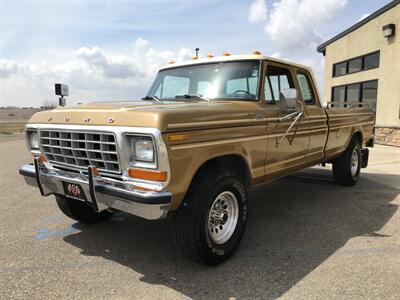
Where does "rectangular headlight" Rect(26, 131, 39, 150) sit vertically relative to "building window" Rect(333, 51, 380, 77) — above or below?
below

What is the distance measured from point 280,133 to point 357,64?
14.2 meters

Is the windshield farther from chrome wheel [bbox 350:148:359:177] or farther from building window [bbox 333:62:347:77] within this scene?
building window [bbox 333:62:347:77]

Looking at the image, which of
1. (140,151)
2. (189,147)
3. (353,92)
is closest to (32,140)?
(140,151)

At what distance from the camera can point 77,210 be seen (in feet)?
15.3

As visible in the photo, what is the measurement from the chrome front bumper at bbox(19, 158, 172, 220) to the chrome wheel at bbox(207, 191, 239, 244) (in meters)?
0.72

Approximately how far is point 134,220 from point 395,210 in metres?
3.80

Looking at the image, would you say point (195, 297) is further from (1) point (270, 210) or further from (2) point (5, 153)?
(2) point (5, 153)

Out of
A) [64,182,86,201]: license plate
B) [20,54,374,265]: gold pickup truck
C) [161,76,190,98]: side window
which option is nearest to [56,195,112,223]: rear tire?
[20,54,374,265]: gold pickup truck

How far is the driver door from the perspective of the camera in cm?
443

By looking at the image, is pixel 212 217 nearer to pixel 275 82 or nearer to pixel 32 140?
pixel 275 82

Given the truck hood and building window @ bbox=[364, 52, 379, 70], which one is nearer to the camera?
the truck hood

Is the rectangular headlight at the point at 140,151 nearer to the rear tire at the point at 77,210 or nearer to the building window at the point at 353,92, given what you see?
the rear tire at the point at 77,210

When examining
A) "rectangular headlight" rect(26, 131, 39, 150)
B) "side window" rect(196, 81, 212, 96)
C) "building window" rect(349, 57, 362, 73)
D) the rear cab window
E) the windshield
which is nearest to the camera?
"rectangular headlight" rect(26, 131, 39, 150)

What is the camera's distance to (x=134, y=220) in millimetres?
5000
